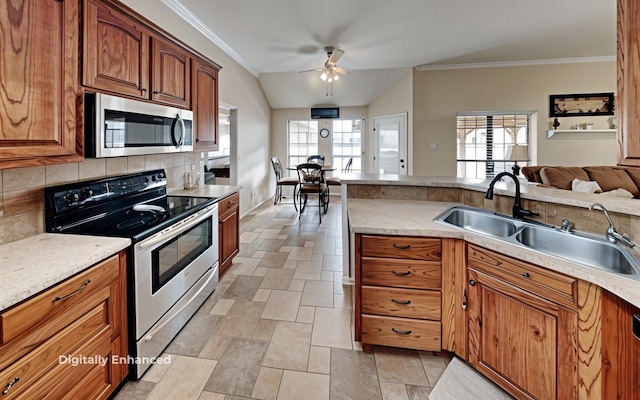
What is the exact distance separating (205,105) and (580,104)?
6.15 m

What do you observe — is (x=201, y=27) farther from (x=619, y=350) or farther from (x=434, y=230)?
(x=619, y=350)

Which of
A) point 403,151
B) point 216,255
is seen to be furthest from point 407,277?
point 403,151

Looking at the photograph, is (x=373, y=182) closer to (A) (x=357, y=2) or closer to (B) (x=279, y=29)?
(A) (x=357, y=2)

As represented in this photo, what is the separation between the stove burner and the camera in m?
1.74

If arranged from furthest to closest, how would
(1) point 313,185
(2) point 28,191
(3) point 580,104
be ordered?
(1) point 313,185, (3) point 580,104, (2) point 28,191

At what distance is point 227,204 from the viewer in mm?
3020

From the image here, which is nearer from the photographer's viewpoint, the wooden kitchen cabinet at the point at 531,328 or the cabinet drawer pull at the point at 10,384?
the cabinet drawer pull at the point at 10,384

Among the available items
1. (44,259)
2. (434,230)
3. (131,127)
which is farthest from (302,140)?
(44,259)

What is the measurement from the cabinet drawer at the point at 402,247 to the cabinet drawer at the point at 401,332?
15.4 inches

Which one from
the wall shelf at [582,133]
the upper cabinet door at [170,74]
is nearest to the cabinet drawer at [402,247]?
the upper cabinet door at [170,74]

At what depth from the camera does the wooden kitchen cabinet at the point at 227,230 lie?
114 inches

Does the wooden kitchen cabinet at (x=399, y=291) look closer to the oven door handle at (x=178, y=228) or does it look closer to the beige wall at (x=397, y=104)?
the oven door handle at (x=178, y=228)

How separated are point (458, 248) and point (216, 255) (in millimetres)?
1983

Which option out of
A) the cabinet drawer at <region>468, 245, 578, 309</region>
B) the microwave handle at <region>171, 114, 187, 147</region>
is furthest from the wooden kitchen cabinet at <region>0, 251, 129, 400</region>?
the cabinet drawer at <region>468, 245, 578, 309</region>
